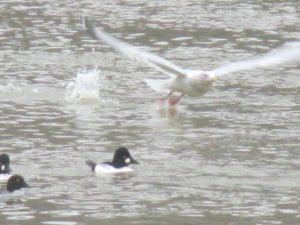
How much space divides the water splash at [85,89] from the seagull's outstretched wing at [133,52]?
1715 millimetres

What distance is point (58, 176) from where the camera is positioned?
615 inches

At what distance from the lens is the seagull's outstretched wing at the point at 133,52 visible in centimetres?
1917

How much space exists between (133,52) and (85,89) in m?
2.40

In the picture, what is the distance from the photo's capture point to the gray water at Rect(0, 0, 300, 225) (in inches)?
559

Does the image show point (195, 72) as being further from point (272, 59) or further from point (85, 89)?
point (85, 89)

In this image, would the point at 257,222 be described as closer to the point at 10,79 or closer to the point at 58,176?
the point at 58,176

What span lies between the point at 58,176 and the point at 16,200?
1320 mm

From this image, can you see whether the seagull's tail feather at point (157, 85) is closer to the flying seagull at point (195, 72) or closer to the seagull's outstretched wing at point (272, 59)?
the flying seagull at point (195, 72)

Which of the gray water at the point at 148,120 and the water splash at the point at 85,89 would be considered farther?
the water splash at the point at 85,89

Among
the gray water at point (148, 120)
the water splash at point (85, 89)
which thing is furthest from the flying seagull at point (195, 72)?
the water splash at point (85, 89)

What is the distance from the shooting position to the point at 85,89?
2180 cm

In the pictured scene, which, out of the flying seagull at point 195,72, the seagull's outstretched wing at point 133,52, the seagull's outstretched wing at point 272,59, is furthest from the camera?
the seagull's outstretched wing at point 272,59

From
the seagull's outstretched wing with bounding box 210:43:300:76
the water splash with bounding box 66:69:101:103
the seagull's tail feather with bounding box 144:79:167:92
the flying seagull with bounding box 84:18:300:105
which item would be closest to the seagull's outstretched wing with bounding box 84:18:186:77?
the flying seagull with bounding box 84:18:300:105

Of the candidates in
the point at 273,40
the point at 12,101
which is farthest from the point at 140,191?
the point at 273,40
